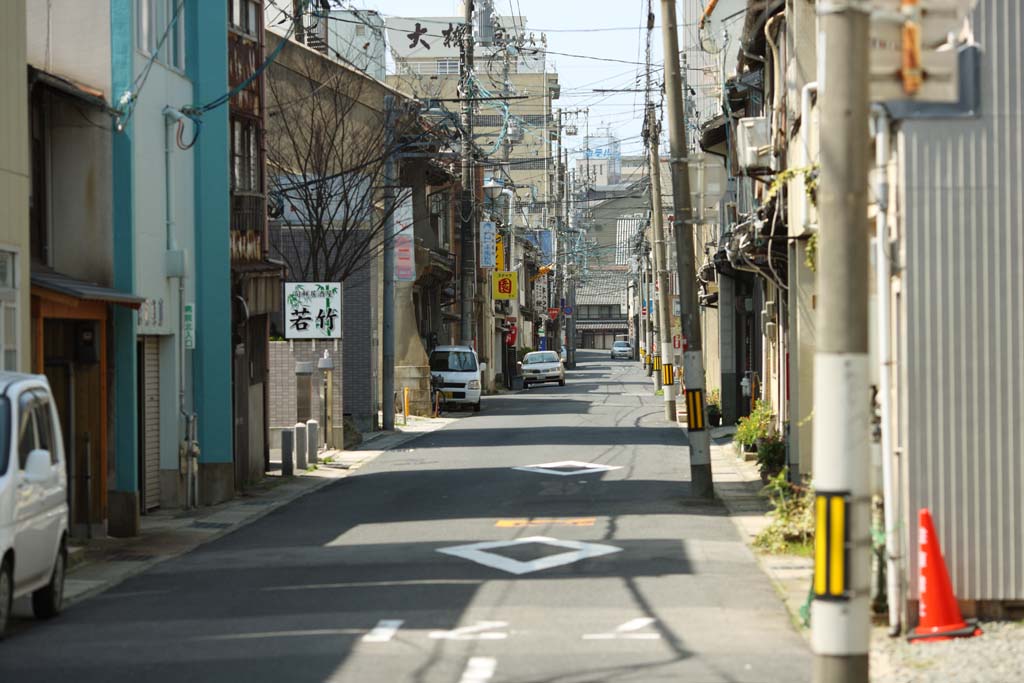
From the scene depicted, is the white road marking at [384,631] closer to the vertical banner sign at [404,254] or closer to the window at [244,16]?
the window at [244,16]

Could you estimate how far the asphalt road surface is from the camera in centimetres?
923

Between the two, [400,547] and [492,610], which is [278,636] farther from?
[400,547]

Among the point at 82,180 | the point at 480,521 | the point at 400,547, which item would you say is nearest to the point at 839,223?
the point at 400,547

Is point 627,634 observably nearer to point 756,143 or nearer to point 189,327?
point 756,143

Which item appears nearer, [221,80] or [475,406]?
[221,80]

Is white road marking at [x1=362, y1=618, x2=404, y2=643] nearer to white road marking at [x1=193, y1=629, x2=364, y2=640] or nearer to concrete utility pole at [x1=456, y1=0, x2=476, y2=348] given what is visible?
white road marking at [x1=193, y1=629, x2=364, y2=640]

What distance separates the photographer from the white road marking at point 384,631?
1012cm

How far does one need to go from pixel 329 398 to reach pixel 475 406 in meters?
15.8

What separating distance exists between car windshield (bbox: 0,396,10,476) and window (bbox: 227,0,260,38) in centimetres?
1388

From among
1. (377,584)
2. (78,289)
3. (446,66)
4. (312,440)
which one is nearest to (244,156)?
(312,440)

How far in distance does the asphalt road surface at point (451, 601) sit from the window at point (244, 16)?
28.3 ft

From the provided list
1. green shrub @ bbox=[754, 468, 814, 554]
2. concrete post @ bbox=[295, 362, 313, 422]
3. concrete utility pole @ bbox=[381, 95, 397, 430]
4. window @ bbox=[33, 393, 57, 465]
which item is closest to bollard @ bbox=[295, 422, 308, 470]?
concrete post @ bbox=[295, 362, 313, 422]

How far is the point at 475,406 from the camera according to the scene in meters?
46.4

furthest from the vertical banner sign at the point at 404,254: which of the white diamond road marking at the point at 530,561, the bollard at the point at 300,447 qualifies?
the white diamond road marking at the point at 530,561
